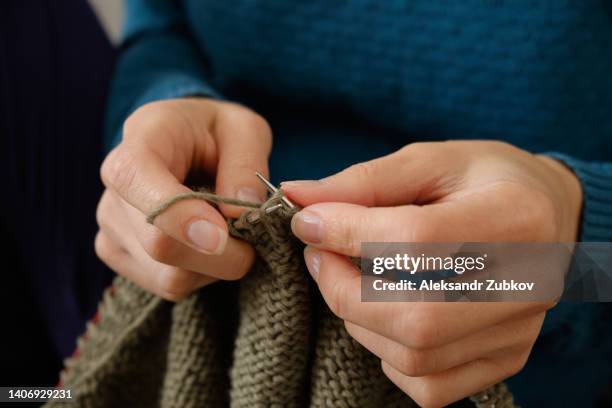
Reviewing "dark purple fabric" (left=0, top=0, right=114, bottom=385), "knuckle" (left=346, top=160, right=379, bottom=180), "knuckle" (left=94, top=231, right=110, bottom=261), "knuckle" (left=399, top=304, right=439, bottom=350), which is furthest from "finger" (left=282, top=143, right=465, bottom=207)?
"dark purple fabric" (left=0, top=0, right=114, bottom=385)

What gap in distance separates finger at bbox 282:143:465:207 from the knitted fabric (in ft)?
0.10

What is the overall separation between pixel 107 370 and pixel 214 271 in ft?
0.80

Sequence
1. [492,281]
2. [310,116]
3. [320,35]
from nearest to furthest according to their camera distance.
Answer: [492,281]
[320,35]
[310,116]

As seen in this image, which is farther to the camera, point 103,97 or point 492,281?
point 103,97

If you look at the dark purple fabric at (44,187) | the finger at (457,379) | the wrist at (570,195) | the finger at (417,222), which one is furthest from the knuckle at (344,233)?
the dark purple fabric at (44,187)

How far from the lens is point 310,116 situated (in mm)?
828

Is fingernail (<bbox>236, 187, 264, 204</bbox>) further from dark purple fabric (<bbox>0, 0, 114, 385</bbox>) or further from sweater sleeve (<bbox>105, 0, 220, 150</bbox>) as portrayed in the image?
dark purple fabric (<bbox>0, 0, 114, 385</bbox>)

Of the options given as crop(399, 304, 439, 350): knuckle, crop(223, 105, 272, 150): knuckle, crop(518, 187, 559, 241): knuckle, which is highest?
crop(223, 105, 272, 150): knuckle

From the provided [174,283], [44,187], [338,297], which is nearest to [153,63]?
[44,187]

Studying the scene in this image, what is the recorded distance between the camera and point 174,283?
497mm

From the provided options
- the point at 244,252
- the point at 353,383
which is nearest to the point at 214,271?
the point at 244,252

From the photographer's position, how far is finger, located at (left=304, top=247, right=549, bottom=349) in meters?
0.39

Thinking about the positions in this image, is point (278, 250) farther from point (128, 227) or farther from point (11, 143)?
point (11, 143)

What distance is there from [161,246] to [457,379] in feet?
0.89
